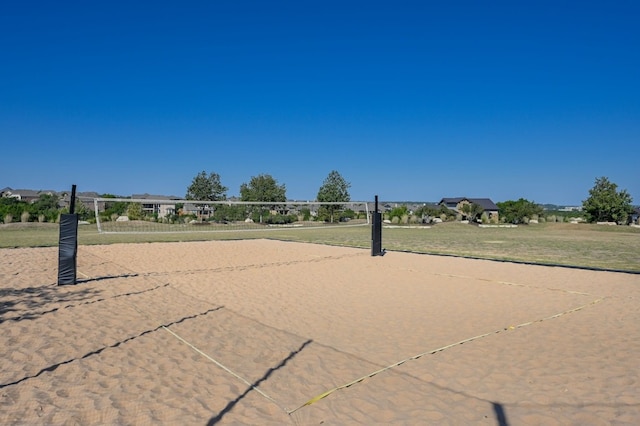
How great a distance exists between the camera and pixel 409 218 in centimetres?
4400

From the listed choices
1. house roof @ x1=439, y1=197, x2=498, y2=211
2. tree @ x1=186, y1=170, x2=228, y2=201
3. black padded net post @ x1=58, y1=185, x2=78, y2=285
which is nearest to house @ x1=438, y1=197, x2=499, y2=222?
house roof @ x1=439, y1=197, x2=498, y2=211

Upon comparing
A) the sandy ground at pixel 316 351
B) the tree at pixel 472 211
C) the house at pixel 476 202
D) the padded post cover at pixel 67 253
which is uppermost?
the house at pixel 476 202

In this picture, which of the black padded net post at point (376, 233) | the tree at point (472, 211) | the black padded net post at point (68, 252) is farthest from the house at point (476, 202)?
the black padded net post at point (68, 252)

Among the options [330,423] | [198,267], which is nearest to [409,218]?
[198,267]

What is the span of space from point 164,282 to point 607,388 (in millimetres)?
7597

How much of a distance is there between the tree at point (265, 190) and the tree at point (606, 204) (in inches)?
1372

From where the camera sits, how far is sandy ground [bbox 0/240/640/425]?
3229mm

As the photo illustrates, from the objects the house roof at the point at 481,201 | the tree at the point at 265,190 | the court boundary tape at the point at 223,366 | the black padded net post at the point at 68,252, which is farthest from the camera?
the house roof at the point at 481,201

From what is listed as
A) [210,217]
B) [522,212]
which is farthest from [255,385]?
[522,212]

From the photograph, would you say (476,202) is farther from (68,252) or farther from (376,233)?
(68,252)

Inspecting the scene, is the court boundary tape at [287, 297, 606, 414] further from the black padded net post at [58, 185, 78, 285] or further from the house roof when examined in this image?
the house roof

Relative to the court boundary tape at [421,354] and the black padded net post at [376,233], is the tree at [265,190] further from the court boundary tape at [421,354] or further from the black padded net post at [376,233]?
the court boundary tape at [421,354]

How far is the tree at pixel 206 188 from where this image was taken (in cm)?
5106

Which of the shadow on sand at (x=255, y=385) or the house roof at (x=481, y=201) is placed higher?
the house roof at (x=481, y=201)
